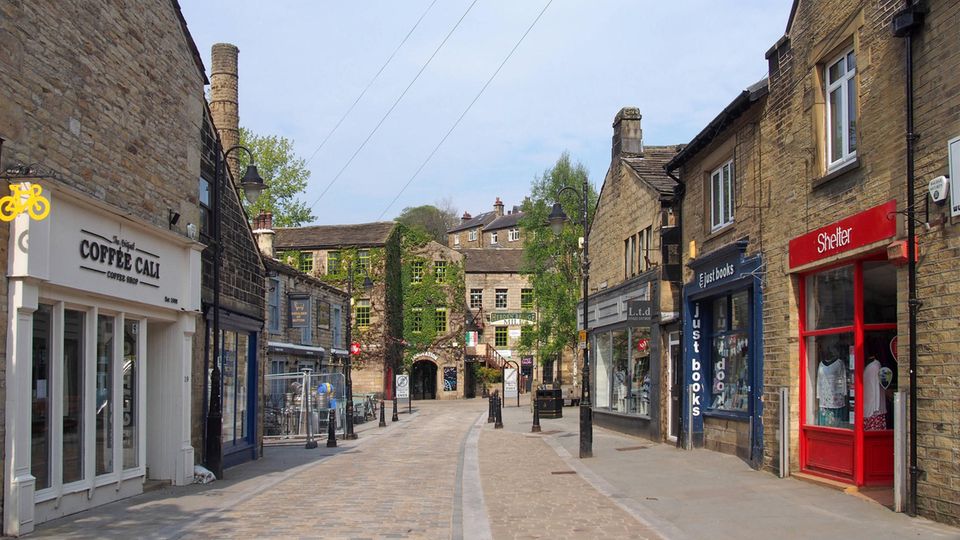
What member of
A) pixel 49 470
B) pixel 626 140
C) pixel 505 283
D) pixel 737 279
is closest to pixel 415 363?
pixel 505 283

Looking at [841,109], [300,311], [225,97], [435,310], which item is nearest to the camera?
[841,109]

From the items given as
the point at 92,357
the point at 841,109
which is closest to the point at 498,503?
the point at 92,357

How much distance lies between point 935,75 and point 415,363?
171 ft

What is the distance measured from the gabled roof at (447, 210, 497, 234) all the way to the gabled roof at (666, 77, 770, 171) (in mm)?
77188

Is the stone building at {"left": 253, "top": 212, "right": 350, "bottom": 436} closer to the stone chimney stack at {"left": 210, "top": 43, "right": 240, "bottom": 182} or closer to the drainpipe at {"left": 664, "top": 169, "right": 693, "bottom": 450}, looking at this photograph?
the stone chimney stack at {"left": 210, "top": 43, "right": 240, "bottom": 182}

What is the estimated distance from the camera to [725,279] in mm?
17203

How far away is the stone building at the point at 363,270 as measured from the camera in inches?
2064

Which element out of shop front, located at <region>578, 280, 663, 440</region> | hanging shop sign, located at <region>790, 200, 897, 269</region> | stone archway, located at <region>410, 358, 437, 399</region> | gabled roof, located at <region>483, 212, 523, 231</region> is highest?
gabled roof, located at <region>483, 212, 523, 231</region>

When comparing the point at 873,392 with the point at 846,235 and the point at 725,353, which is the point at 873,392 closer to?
the point at 846,235

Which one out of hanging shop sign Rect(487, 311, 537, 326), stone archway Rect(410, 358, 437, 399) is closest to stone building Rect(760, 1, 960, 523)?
hanging shop sign Rect(487, 311, 537, 326)

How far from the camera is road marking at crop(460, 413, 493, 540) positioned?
9.96 metres

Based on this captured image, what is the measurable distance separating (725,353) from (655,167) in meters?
7.67

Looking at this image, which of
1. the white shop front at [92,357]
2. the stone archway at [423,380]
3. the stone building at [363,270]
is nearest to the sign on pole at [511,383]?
the stone building at [363,270]

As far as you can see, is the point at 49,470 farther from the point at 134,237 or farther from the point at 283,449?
the point at 283,449
